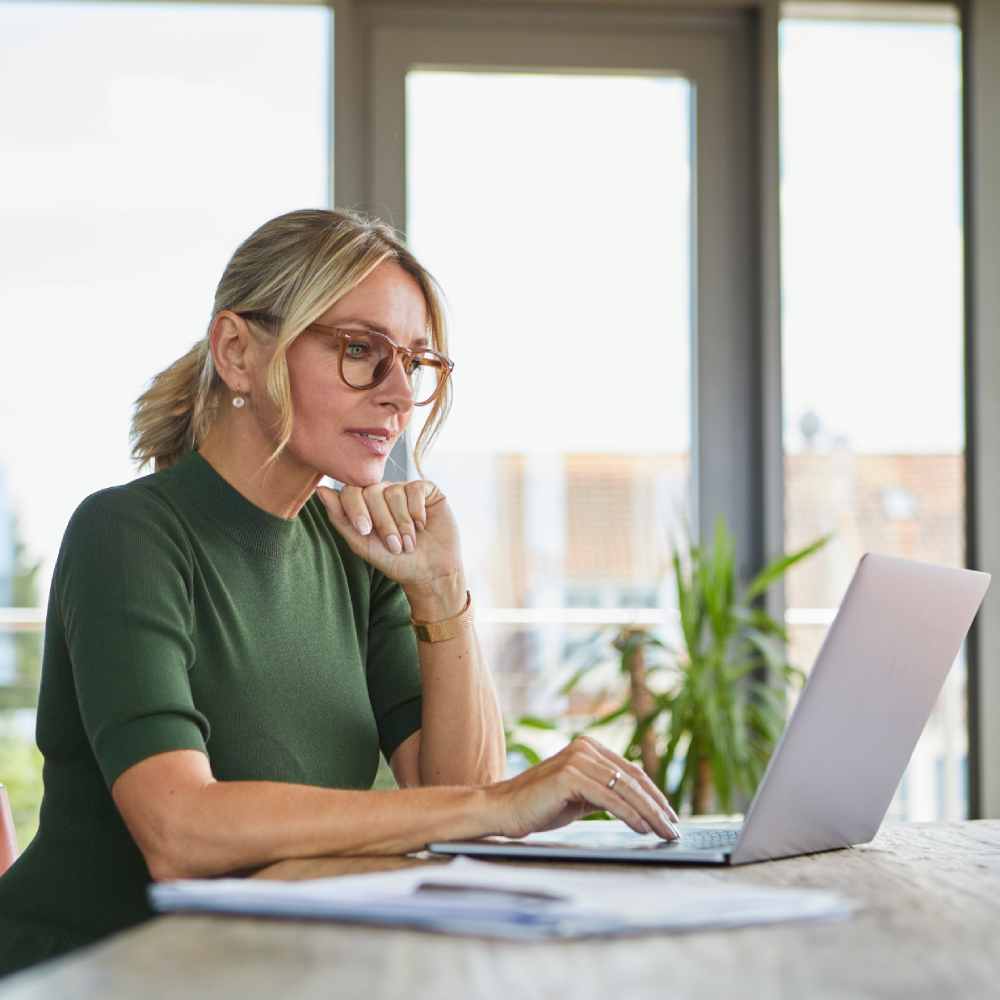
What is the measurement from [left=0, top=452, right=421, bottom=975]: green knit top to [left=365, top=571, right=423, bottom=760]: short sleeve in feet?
0.18

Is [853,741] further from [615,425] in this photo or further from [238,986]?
[615,425]

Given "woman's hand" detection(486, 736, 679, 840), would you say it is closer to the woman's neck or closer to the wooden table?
the wooden table

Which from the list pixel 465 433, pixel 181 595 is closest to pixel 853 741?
pixel 181 595

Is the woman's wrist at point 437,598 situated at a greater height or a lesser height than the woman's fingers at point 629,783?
greater

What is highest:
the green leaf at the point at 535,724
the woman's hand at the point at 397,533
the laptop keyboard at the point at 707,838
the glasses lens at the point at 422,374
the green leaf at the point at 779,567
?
the glasses lens at the point at 422,374

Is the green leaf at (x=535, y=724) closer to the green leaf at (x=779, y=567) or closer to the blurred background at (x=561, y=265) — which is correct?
the blurred background at (x=561, y=265)

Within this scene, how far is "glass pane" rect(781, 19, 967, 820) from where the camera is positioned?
3457mm

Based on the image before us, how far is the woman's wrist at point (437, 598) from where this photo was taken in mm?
1681

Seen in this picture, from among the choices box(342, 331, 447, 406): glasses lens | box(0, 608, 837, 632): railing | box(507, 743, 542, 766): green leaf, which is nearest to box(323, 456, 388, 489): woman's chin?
box(342, 331, 447, 406): glasses lens

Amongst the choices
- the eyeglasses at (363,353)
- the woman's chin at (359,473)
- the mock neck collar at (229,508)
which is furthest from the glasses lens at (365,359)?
the mock neck collar at (229,508)

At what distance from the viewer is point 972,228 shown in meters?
3.40

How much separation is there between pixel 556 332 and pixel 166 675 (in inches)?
93.2

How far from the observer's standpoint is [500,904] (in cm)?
77

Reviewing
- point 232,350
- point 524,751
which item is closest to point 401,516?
point 232,350
